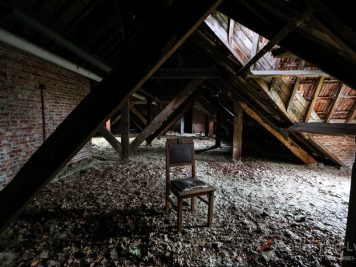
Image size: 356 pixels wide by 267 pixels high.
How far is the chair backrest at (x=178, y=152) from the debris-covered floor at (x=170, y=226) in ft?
2.18

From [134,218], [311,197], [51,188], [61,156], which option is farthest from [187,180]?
[51,188]

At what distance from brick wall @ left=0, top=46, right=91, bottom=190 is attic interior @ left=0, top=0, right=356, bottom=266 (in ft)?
0.07

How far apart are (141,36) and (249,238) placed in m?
2.18

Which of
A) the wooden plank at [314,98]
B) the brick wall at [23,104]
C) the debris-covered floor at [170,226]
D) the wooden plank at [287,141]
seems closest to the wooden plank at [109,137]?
the brick wall at [23,104]

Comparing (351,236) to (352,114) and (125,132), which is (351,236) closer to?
(352,114)

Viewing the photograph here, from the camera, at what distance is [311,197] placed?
3307 millimetres

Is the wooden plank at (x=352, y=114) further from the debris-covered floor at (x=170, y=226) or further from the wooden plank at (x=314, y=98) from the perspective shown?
the debris-covered floor at (x=170, y=226)

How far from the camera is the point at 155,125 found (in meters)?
5.54

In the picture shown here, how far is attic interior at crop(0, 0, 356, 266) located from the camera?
0.95 meters

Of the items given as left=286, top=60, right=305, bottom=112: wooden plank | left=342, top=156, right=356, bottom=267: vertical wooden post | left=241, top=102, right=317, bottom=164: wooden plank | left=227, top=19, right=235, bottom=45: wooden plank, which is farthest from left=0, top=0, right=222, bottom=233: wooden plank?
left=241, top=102, right=317, bottom=164: wooden plank

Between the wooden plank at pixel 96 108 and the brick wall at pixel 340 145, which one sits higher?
the wooden plank at pixel 96 108

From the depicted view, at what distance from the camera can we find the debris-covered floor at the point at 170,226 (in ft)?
6.13

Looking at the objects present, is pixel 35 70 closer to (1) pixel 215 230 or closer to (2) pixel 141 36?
(2) pixel 141 36

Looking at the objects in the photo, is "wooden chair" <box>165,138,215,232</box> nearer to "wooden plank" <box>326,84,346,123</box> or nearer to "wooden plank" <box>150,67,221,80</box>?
"wooden plank" <box>150,67,221,80</box>
